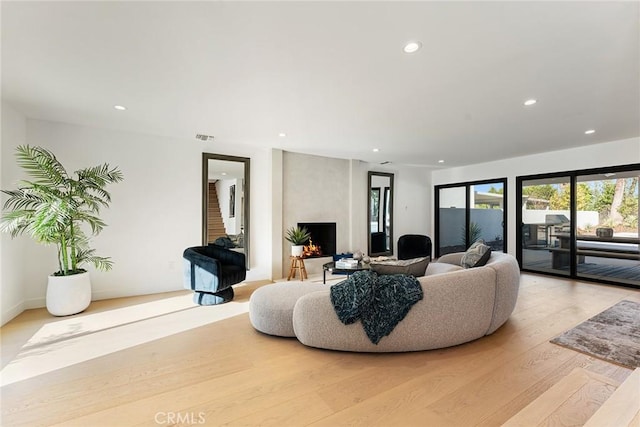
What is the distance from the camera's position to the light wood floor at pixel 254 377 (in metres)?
1.67

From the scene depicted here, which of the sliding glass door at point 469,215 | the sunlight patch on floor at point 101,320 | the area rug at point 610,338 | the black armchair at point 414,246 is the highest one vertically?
the sliding glass door at point 469,215

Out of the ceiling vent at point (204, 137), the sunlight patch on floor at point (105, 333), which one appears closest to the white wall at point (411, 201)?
the ceiling vent at point (204, 137)

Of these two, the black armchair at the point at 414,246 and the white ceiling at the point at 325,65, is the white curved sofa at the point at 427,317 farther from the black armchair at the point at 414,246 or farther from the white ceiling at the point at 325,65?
the black armchair at the point at 414,246

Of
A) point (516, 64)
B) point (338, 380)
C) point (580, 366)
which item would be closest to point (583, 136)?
point (516, 64)

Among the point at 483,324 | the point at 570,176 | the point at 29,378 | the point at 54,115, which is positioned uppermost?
the point at 54,115

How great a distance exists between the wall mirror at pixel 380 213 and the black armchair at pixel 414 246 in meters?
0.72

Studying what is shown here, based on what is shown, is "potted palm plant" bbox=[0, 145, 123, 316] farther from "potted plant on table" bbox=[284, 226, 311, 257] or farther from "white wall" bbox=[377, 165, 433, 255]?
"white wall" bbox=[377, 165, 433, 255]

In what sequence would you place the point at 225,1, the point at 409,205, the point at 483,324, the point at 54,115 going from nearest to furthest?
the point at 225,1 < the point at 483,324 < the point at 54,115 < the point at 409,205

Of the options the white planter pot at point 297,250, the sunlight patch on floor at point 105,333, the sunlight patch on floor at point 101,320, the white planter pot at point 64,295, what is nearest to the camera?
the sunlight patch on floor at point 105,333

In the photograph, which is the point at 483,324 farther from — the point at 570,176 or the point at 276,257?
the point at 570,176

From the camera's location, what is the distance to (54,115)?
11.3 ft

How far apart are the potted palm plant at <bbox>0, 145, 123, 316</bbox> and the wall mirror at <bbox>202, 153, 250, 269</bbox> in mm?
1419

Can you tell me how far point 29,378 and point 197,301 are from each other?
180 centimetres

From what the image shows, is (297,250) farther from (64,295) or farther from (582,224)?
(582,224)
